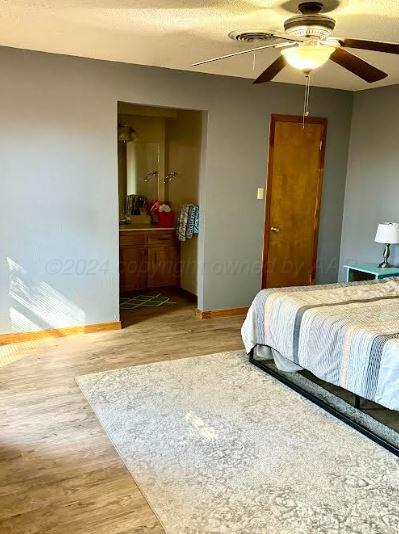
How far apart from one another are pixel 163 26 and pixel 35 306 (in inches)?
102

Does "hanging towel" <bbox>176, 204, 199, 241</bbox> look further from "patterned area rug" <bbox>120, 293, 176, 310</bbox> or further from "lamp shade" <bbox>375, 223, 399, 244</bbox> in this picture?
"lamp shade" <bbox>375, 223, 399, 244</bbox>

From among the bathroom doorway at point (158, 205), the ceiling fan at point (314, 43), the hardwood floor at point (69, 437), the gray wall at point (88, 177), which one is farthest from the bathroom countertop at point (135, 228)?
the ceiling fan at point (314, 43)

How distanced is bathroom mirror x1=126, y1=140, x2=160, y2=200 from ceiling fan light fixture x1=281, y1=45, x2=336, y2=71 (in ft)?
12.2

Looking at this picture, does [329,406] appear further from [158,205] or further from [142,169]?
[142,169]

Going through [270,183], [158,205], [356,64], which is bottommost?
[158,205]

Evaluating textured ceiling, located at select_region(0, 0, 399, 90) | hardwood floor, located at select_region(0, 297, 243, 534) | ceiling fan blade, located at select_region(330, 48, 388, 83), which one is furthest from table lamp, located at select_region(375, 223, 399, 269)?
ceiling fan blade, located at select_region(330, 48, 388, 83)

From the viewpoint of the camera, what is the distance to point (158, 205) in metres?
6.09

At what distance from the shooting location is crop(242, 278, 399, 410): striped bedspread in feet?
8.76

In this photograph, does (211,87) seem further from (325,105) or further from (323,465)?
(323,465)

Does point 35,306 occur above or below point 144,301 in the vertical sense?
above

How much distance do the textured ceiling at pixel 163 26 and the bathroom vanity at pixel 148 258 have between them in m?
2.23

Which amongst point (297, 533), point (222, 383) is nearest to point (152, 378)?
point (222, 383)

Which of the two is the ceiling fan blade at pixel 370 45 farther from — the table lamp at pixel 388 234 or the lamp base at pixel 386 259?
the lamp base at pixel 386 259

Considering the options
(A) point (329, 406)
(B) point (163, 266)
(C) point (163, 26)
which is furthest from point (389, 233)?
(C) point (163, 26)
